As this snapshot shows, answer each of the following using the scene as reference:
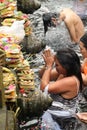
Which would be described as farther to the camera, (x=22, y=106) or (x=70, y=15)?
(x=70, y=15)

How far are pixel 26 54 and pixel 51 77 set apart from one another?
180 centimetres

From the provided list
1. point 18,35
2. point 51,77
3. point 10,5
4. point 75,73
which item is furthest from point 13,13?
point 75,73

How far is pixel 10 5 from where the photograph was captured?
6.69 meters

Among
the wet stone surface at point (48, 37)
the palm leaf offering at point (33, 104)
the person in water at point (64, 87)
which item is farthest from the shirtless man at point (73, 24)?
the palm leaf offering at point (33, 104)

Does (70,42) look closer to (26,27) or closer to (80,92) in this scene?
(26,27)

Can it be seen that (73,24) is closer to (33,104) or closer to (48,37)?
(48,37)

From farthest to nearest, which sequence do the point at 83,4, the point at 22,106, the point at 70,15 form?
1. the point at 83,4
2. the point at 70,15
3. the point at 22,106

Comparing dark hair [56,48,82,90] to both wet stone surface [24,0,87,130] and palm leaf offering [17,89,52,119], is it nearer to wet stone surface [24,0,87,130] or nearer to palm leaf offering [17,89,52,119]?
palm leaf offering [17,89,52,119]

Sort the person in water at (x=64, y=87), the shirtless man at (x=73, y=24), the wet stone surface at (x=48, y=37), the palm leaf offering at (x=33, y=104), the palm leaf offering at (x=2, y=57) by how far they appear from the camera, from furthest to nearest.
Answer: the shirtless man at (x=73, y=24) → the wet stone surface at (x=48, y=37) → the person in water at (x=64, y=87) → the palm leaf offering at (x=2, y=57) → the palm leaf offering at (x=33, y=104)

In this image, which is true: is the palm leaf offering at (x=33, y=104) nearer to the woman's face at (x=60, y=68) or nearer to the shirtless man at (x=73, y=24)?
the woman's face at (x=60, y=68)

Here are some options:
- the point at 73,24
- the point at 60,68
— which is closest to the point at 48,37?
the point at 73,24

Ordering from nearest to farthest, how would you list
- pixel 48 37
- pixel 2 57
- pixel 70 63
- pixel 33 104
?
1. pixel 33 104
2. pixel 2 57
3. pixel 70 63
4. pixel 48 37

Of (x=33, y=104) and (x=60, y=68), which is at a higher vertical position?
(x=60, y=68)

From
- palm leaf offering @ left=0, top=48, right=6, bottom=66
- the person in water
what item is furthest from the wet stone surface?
palm leaf offering @ left=0, top=48, right=6, bottom=66
